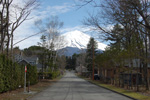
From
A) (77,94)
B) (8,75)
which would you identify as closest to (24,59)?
(8,75)

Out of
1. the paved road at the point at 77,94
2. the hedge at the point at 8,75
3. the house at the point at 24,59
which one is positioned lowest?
the paved road at the point at 77,94

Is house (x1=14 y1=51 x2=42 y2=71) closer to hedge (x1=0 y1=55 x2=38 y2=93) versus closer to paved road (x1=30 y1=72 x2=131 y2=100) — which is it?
hedge (x1=0 y1=55 x2=38 y2=93)

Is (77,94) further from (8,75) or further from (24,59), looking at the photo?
(24,59)

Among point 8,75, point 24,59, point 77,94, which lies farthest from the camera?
point 24,59

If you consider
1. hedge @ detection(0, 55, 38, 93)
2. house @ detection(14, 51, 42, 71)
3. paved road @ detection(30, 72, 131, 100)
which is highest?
house @ detection(14, 51, 42, 71)

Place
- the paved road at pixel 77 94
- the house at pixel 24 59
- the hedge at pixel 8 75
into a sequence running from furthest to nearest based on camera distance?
the house at pixel 24 59, the hedge at pixel 8 75, the paved road at pixel 77 94

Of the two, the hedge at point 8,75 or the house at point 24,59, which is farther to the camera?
the house at point 24,59

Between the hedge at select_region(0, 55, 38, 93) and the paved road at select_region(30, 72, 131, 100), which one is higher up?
the hedge at select_region(0, 55, 38, 93)

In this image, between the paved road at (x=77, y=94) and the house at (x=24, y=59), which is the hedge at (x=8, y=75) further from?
the house at (x=24, y=59)

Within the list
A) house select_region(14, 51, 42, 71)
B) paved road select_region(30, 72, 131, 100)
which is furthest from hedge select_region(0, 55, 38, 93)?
house select_region(14, 51, 42, 71)

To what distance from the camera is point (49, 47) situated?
46750mm

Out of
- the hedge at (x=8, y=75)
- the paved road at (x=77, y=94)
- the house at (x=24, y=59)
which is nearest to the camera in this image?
the paved road at (x=77, y=94)

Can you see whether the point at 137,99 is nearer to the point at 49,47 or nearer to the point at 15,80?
the point at 15,80

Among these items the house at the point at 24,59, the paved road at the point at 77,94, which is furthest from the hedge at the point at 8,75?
the house at the point at 24,59
